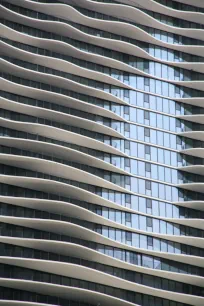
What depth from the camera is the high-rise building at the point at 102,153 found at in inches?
5965

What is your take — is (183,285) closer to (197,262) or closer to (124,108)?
(197,262)

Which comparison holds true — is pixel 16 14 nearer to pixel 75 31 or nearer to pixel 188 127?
pixel 75 31

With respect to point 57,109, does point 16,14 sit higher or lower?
higher

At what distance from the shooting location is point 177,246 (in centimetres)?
16075

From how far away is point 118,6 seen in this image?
167500mm

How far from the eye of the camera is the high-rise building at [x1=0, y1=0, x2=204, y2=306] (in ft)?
497

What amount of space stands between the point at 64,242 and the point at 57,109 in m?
16.8

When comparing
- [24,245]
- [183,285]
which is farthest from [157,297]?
[24,245]

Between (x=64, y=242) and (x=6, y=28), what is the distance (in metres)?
25.2

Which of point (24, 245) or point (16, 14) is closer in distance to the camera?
point (24, 245)

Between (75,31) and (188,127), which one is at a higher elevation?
(75,31)

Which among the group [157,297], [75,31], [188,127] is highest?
[75,31]

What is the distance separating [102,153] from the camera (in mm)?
160625

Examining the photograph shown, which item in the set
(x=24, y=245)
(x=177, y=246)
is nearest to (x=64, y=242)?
(x=24, y=245)
